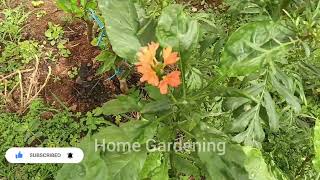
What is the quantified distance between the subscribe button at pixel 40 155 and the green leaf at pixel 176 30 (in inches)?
24.1

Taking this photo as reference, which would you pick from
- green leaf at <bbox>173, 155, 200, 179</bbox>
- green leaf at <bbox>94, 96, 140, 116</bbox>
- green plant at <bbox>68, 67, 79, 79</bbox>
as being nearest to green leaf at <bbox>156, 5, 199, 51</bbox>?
green leaf at <bbox>94, 96, 140, 116</bbox>

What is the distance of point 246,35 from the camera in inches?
60.0

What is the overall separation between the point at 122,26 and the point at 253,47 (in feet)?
1.47

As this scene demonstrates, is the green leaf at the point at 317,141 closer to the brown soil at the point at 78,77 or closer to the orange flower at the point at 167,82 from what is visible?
the orange flower at the point at 167,82

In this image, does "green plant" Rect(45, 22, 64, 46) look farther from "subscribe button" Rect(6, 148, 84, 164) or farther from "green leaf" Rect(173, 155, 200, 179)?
"green leaf" Rect(173, 155, 200, 179)

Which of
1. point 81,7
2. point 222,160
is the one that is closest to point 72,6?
point 81,7

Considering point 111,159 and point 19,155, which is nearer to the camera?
point 111,159

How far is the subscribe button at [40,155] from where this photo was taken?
6.58 ft

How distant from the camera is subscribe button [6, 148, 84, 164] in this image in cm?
201

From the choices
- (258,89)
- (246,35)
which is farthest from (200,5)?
(246,35)

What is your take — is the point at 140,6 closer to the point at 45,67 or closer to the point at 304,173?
the point at 304,173

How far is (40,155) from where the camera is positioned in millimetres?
2318

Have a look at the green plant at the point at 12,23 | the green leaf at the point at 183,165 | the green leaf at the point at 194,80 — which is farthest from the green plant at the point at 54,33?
the green leaf at the point at 183,165

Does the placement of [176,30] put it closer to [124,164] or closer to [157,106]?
[157,106]
